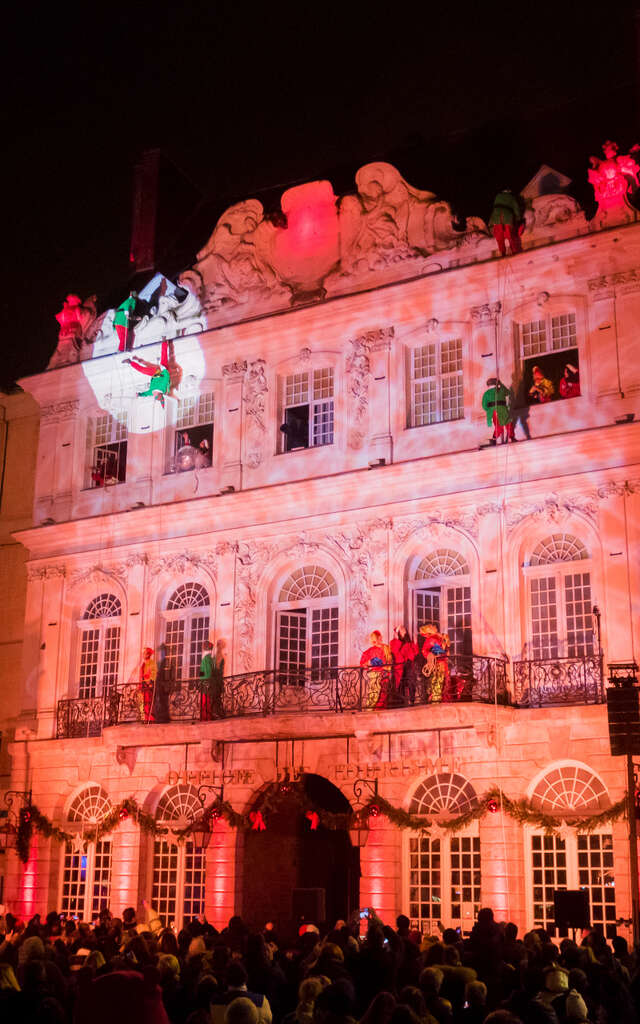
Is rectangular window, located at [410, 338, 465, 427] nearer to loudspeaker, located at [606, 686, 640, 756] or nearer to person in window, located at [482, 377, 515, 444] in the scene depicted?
person in window, located at [482, 377, 515, 444]

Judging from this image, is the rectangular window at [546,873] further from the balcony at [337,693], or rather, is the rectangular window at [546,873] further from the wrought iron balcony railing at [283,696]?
the wrought iron balcony railing at [283,696]

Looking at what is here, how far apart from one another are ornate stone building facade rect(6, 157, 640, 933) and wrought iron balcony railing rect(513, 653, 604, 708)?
4 cm

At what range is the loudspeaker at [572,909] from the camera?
619 inches

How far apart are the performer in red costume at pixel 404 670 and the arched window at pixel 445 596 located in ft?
2.76

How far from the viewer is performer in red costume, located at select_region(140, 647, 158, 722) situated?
2262cm

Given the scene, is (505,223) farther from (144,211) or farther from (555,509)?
(144,211)

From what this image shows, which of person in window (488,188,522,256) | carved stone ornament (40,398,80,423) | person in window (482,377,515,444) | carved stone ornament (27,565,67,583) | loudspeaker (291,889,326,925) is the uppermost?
person in window (488,188,522,256)

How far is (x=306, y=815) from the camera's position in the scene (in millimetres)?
21609

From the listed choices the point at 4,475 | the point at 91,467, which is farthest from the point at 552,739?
the point at 4,475

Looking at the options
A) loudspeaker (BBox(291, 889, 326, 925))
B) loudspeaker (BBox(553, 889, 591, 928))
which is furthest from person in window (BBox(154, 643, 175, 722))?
loudspeaker (BBox(553, 889, 591, 928))

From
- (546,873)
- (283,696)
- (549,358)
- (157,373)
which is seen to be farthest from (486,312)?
(546,873)

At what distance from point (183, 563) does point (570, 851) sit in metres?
8.94

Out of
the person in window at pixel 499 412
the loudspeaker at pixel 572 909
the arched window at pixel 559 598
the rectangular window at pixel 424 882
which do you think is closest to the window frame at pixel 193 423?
the person in window at pixel 499 412

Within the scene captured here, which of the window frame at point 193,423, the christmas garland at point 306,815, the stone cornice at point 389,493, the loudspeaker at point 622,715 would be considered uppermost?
the window frame at point 193,423
